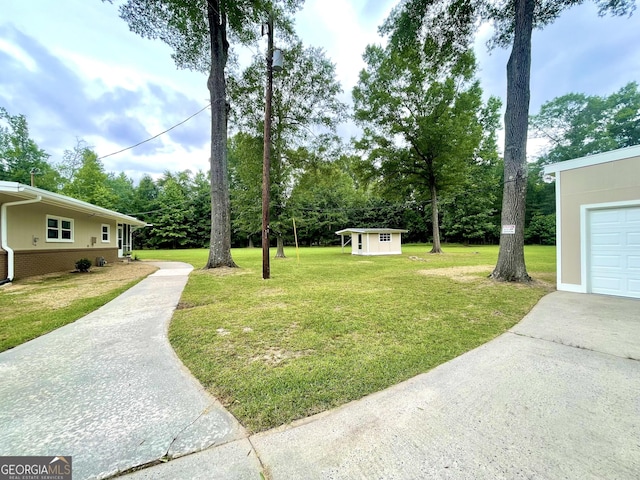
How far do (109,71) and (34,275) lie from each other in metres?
9.12

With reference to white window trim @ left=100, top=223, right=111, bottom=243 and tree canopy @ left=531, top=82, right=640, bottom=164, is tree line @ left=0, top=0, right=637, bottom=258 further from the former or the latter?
white window trim @ left=100, top=223, right=111, bottom=243

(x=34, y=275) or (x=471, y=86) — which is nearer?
(x=34, y=275)

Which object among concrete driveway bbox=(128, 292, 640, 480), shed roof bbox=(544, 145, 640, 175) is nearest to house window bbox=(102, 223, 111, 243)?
concrete driveway bbox=(128, 292, 640, 480)

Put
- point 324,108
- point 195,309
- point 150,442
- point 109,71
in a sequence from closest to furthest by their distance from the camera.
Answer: point 150,442 → point 195,309 → point 109,71 → point 324,108

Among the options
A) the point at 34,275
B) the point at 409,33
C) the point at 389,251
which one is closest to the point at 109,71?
the point at 34,275

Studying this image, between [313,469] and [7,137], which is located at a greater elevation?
[7,137]

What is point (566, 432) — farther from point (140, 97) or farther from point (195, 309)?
point (140, 97)

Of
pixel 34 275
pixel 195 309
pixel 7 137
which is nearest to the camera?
pixel 195 309

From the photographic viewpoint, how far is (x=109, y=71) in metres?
11.6

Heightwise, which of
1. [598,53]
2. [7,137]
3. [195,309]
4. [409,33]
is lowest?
[195,309]

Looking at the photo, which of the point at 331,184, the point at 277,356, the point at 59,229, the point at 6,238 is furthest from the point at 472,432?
the point at 331,184

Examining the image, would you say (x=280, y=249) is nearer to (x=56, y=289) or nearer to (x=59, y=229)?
(x=59, y=229)

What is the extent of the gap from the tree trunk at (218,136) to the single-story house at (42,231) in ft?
15.3

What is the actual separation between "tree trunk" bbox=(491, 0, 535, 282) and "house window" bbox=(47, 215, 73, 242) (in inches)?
624
